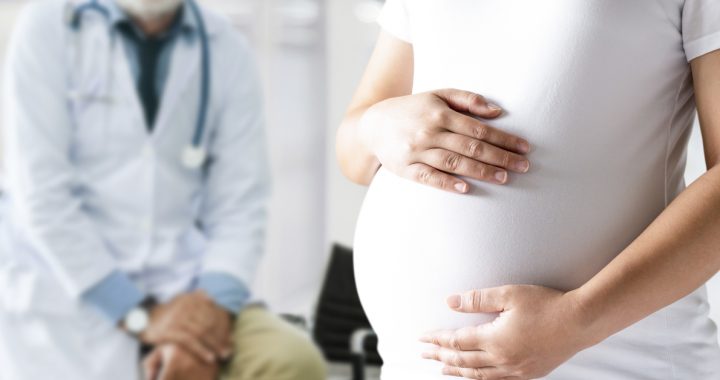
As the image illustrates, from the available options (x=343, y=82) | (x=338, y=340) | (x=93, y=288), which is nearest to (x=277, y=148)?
(x=343, y=82)

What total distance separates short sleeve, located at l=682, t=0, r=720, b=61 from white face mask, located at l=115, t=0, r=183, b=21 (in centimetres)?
159

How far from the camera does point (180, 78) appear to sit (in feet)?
6.53

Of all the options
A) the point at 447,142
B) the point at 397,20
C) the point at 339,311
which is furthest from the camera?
the point at 339,311

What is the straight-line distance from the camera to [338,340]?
2.57 meters

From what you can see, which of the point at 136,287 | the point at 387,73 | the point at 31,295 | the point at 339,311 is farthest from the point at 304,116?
the point at 387,73

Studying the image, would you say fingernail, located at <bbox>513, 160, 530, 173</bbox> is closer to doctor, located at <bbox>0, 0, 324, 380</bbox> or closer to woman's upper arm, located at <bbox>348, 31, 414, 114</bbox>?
woman's upper arm, located at <bbox>348, 31, 414, 114</bbox>

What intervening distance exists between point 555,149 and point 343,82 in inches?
120

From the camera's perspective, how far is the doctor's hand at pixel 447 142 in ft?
2.55

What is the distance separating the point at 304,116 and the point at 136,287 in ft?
7.24

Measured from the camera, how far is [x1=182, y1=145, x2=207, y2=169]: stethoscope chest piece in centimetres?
199

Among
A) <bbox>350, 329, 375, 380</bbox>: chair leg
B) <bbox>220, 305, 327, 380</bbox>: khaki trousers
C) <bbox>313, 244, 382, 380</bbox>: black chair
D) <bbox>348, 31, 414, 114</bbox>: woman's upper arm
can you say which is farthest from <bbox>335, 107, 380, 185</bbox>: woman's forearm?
<bbox>313, 244, 382, 380</bbox>: black chair

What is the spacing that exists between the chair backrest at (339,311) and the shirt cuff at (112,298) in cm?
79

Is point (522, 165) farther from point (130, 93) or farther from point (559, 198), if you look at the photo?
point (130, 93)

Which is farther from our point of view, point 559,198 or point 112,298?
point 112,298
